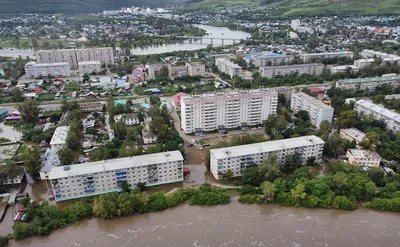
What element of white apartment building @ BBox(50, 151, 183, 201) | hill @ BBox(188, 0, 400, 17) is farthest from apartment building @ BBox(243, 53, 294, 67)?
hill @ BBox(188, 0, 400, 17)

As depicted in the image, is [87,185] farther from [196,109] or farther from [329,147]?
[329,147]

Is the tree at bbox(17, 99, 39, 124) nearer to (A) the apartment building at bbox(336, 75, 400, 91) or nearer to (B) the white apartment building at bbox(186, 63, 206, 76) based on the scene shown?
(B) the white apartment building at bbox(186, 63, 206, 76)

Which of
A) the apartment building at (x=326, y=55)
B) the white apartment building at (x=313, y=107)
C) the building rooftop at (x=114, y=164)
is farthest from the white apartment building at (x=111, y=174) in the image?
the apartment building at (x=326, y=55)

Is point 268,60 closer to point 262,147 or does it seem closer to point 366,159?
point 366,159

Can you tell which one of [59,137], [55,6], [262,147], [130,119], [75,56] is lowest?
[130,119]

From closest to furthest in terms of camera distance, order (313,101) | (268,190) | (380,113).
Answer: (268,190)
(380,113)
(313,101)

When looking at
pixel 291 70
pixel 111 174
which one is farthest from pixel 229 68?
pixel 111 174
